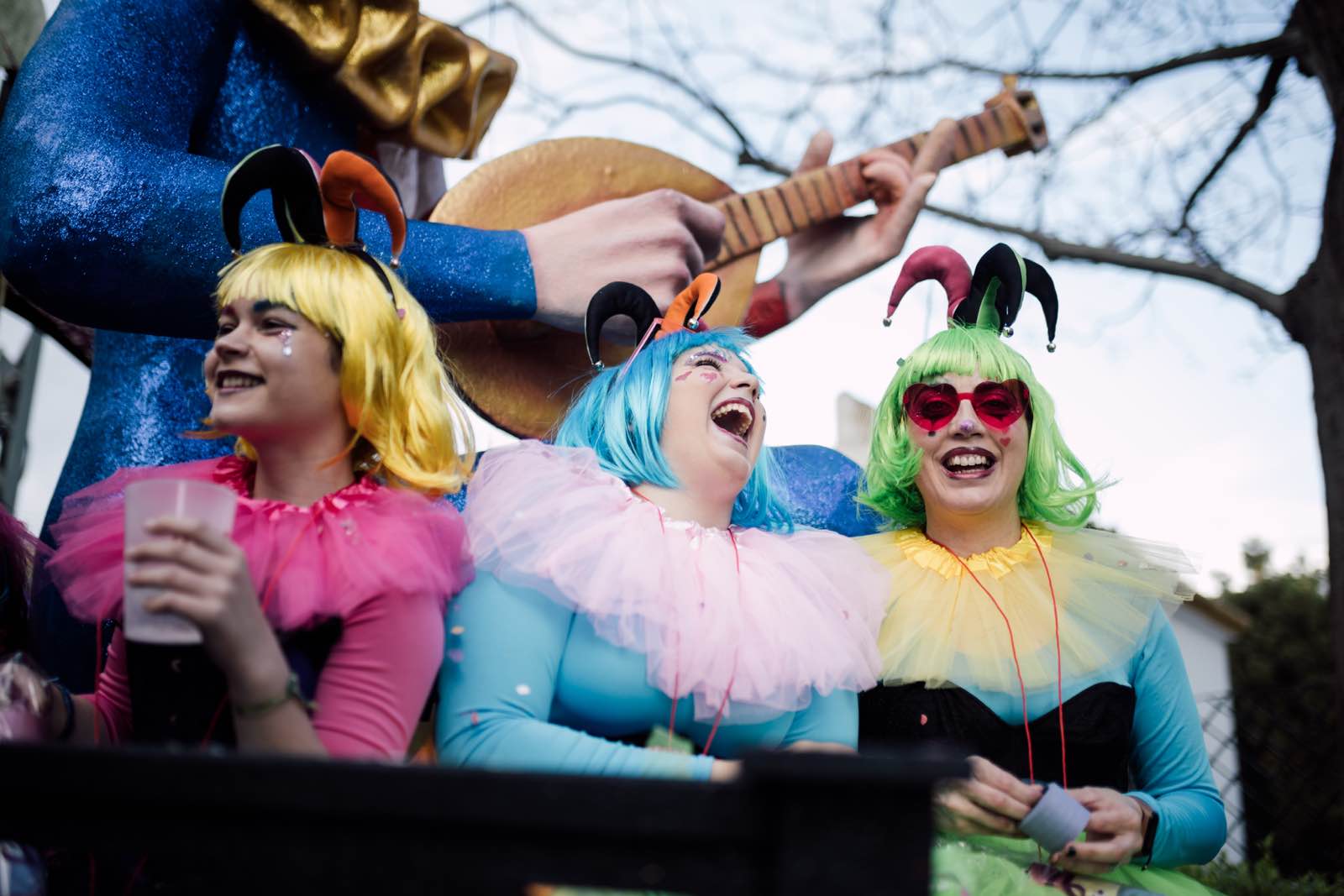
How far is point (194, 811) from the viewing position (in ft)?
3.06

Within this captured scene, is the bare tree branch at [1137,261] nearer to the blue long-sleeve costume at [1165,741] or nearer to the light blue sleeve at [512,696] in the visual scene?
the blue long-sleeve costume at [1165,741]

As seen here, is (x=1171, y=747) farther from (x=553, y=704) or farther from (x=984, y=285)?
(x=553, y=704)

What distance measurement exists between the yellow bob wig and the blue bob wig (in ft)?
A: 0.91

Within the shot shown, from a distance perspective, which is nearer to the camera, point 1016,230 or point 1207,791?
point 1207,791

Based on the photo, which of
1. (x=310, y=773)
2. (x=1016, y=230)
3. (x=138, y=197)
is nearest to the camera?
(x=310, y=773)

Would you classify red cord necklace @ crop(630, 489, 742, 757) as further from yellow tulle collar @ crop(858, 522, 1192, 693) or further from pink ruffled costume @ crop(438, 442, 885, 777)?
yellow tulle collar @ crop(858, 522, 1192, 693)

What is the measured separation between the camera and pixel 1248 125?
4852 mm

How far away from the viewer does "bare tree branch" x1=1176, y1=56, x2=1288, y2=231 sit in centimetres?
467

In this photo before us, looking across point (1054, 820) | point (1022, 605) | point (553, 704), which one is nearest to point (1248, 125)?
point (1022, 605)

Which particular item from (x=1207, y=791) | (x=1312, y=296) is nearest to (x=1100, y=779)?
(x=1207, y=791)

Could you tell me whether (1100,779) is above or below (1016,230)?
below

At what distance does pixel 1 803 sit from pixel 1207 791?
188 cm

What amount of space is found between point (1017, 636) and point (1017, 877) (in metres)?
0.43

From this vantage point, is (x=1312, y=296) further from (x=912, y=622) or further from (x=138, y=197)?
(x=138, y=197)
